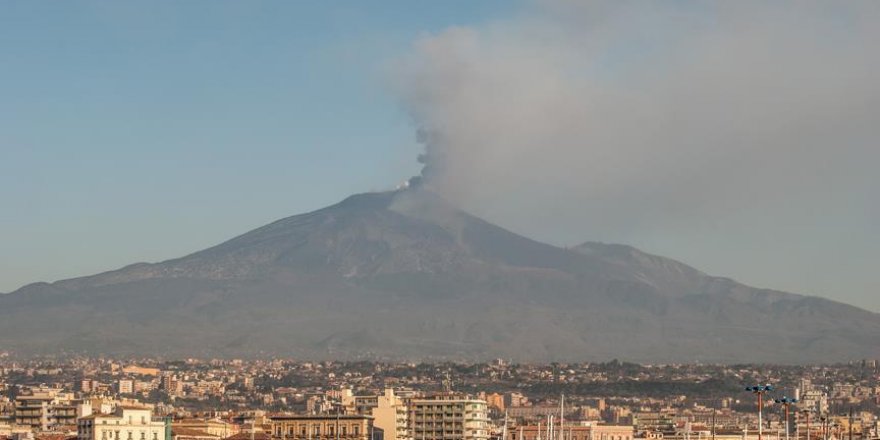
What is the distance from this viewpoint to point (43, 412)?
187750mm

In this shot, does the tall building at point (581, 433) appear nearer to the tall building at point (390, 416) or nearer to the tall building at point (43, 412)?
the tall building at point (390, 416)

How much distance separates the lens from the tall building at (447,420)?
6604 inches

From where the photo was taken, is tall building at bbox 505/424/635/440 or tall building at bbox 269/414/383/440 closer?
tall building at bbox 269/414/383/440

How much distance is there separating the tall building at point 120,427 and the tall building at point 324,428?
16056 millimetres

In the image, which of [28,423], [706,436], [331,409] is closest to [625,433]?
[706,436]

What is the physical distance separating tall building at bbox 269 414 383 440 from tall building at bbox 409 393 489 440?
24.7ft

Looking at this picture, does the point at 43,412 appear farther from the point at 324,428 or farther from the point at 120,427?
the point at 120,427

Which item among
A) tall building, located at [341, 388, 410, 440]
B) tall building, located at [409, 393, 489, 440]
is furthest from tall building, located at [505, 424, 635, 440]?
tall building, located at [341, 388, 410, 440]

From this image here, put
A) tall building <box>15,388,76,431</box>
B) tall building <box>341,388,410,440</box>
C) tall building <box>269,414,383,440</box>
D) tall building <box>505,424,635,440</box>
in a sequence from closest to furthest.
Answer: tall building <box>269,414,383,440</box> < tall building <box>341,388,410,440</box> < tall building <box>505,424,635,440</box> < tall building <box>15,388,76,431</box>

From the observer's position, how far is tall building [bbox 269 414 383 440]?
15275 centimetres

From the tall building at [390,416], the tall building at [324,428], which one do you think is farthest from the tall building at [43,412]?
the tall building at [324,428]

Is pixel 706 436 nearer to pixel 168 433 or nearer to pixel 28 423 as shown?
pixel 28 423

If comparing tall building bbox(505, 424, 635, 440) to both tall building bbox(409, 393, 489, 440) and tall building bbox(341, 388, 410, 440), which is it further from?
tall building bbox(341, 388, 410, 440)

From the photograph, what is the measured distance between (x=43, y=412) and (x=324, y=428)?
36.7 metres
